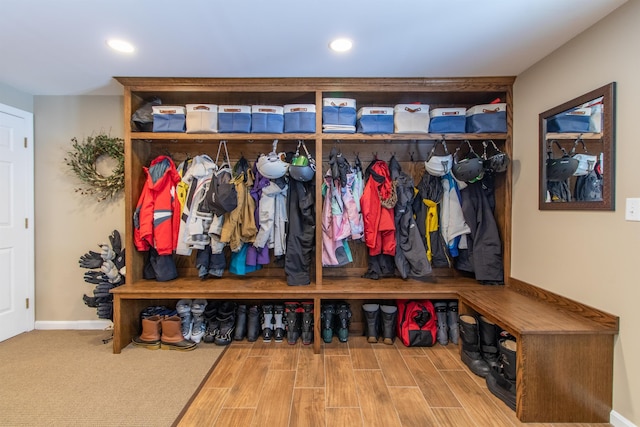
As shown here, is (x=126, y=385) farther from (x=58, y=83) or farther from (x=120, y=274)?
(x=58, y=83)

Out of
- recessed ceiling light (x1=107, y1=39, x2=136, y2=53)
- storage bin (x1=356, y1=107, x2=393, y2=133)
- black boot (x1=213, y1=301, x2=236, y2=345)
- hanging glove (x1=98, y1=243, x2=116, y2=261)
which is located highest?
recessed ceiling light (x1=107, y1=39, x2=136, y2=53)

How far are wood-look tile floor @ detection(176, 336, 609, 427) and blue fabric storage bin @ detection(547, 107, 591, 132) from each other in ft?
6.10

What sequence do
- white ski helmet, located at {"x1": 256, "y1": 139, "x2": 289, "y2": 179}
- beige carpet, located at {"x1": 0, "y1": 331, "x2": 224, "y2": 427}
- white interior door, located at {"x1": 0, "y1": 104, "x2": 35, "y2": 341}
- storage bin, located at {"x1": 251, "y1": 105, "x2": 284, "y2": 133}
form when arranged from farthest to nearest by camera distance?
white interior door, located at {"x1": 0, "y1": 104, "x2": 35, "y2": 341} < storage bin, located at {"x1": 251, "y1": 105, "x2": 284, "y2": 133} < white ski helmet, located at {"x1": 256, "y1": 139, "x2": 289, "y2": 179} < beige carpet, located at {"x1": 0, "y1": 331, "x2": 224, "y2": 427}

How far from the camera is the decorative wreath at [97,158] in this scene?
296 cm

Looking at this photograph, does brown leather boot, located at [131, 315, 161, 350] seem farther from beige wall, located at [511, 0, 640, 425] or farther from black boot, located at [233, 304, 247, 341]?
beige wall, located at [511, 0, 640, 425]

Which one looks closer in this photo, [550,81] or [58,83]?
[550,81]

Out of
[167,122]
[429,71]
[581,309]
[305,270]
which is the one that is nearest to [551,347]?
[581,309]

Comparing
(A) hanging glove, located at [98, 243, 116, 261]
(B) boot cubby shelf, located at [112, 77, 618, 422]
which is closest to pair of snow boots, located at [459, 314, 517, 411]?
(B) boot cubby shelf, located at [112, 77, 618, 422]

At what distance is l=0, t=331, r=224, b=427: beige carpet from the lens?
1.83m

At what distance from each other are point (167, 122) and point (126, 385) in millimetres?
2164

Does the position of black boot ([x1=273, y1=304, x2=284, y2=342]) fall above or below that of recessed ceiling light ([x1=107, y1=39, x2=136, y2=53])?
below

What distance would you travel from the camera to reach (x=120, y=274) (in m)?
2.78

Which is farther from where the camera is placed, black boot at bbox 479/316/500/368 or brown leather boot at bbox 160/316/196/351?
brown leather boot at bbox 160/316/196/351

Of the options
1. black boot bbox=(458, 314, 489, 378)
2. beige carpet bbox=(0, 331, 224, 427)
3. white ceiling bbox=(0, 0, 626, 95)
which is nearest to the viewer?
white ceiling bbox=(0, 0, 626, 95)
